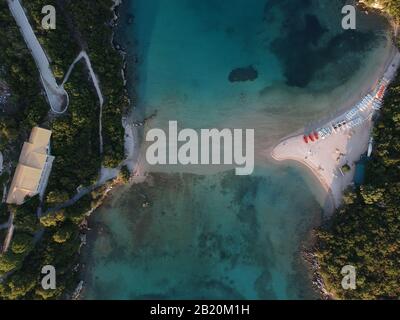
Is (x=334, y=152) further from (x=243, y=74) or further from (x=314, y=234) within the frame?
(x=243, y=74)

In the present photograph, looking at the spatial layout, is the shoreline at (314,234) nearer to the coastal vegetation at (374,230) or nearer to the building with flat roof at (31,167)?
the coastal vegetation at (374,230)

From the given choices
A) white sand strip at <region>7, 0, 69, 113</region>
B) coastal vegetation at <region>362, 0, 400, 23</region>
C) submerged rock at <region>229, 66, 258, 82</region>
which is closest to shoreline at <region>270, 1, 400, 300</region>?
coastal vegetation at <region>362, 0, 400, 23</region>

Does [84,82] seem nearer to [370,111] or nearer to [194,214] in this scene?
[194,214]

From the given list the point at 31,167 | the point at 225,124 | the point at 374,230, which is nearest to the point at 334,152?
the point at 374,230

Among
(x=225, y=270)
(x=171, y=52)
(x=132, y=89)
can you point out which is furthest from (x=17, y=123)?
(x=225, y=270)

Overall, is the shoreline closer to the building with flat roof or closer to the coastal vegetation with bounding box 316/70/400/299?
the coastal vegetation with bounding box 316/70/400/299

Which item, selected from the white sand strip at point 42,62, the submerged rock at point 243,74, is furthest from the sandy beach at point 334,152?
the white sand strip at point 42,62
